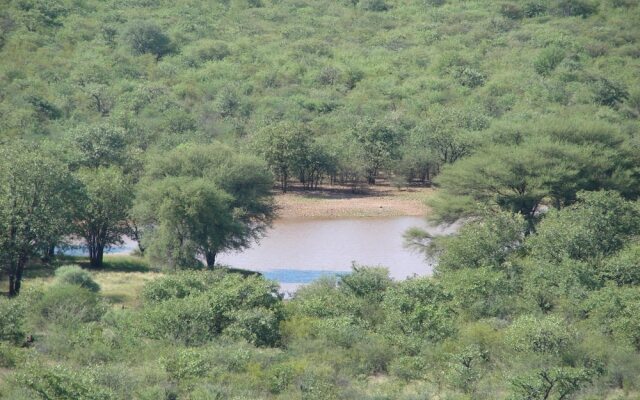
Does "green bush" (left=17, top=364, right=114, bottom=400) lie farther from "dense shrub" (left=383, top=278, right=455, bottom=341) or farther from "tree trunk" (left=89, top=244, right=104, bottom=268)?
"tree trunk" (left=89, top=244, right=104, bottom=268)

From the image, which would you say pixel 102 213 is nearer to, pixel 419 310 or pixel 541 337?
pixel 419 310

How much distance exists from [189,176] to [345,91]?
1966 inches

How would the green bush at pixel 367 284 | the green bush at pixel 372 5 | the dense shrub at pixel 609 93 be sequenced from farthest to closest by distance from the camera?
1. the green bush at pixel 372 5
2. the dense shrub at pixel 609 93
3. the green bush at pixel 367 284

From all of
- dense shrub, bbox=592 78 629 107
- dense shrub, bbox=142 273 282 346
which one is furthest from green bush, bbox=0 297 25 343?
dense shrub, bbox=592 78 629 107

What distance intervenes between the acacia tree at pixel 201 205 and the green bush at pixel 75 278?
4454mm

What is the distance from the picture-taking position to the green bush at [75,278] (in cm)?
4095

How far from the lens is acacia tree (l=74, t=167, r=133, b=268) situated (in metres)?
47.3

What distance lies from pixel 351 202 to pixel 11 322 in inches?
1586

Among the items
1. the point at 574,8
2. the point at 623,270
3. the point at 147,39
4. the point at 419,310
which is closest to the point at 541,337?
the point at 419,310

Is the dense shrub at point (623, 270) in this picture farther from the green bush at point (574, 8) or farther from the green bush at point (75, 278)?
the green bush at point (574, 8)

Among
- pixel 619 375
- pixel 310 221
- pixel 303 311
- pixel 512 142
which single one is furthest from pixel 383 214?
pixel 619 375

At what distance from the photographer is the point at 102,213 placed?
156 ft

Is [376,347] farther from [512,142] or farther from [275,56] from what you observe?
[275,56]

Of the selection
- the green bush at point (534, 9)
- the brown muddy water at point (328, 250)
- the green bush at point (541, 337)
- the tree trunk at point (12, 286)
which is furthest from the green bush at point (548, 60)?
the green bush at point (541, 337)
